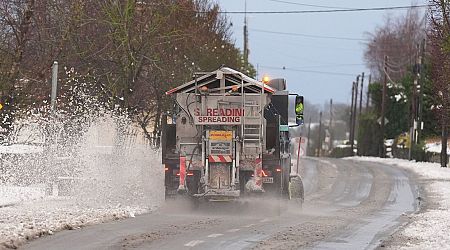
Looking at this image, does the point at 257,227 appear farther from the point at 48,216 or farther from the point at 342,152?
the point at 342,152

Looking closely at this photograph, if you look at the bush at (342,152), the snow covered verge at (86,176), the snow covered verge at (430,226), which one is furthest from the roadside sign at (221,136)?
the bush at (342,152)

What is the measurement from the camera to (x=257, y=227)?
16.3 metres

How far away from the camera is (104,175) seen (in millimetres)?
23281

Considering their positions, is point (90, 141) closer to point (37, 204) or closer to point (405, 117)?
point (37, 204)

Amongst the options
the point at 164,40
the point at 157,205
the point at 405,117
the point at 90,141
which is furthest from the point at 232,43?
the point at 405,117

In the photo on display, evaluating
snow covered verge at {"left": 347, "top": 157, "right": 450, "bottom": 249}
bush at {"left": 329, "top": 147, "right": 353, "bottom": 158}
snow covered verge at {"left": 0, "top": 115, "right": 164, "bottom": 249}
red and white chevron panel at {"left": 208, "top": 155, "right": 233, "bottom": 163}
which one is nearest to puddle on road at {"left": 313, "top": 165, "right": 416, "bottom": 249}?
snow covered verge at {"left": 347, "top": 157, "right": 450, "bottom": 249}

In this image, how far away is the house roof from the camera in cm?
1944

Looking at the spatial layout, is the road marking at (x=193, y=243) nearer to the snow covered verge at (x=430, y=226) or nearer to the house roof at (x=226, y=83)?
the snow covered verge at (x=430, y=226)

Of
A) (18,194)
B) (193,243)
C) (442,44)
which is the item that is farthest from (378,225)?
(442,44)

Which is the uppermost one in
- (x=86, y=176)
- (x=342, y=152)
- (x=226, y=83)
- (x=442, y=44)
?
(x=442, y=44)

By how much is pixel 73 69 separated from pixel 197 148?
11269 mm

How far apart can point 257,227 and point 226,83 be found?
4.32 meters

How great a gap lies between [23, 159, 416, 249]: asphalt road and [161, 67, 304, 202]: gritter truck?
51cm

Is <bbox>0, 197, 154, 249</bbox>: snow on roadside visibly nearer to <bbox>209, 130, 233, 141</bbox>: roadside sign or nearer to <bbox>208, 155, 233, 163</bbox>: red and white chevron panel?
<bbox>208, 155, 233, 163</bbox>: red and white chevron panel
